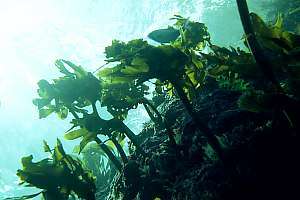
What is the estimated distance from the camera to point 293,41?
14.0 ft

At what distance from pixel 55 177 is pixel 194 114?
9.85 ft

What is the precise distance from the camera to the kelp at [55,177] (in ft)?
20.8

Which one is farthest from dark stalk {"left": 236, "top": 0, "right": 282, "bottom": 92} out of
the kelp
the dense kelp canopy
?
the kelp

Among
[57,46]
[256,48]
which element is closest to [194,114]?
[256,48]

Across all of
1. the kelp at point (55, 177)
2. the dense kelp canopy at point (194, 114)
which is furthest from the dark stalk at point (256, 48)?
the kelp at point (55, 177)

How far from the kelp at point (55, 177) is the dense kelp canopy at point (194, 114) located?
0.02m

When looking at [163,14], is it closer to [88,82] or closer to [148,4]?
[148,4]

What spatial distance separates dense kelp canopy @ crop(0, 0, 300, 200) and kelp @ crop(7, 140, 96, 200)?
2 cm

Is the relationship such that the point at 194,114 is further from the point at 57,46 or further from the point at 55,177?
the point at 57,46

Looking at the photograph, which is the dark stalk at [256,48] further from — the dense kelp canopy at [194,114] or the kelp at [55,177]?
the kelp at [55,177]

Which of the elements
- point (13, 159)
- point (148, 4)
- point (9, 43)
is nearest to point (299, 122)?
point (148, 4)

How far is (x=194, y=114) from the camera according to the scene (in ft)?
16.0

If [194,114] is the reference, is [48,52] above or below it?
above

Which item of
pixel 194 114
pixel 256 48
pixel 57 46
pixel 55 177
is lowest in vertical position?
pixel 256 48
